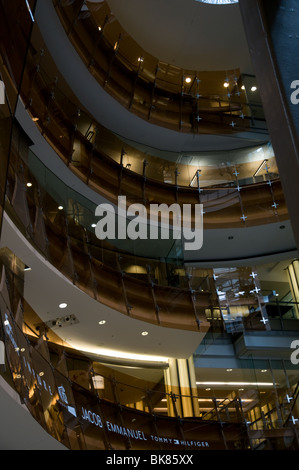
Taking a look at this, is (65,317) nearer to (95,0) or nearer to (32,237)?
(32,237)

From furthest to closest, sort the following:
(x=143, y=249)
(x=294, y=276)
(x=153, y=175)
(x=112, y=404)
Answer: (x=294, y=276) < (x=153, y=175) < (x=143, y=249) < (x=112, y=404)

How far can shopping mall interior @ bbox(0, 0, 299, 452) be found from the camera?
970 cm

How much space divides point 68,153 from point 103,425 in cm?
642

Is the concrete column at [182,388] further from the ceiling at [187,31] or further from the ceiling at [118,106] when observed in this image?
the ceiling at [187,31]

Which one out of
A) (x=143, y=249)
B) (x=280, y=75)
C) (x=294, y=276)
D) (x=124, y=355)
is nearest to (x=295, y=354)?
(x=124, y=355)

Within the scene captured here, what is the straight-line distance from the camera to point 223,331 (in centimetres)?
1374

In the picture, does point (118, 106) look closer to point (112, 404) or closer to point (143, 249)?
point (143, 249)

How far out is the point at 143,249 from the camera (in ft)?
47.2

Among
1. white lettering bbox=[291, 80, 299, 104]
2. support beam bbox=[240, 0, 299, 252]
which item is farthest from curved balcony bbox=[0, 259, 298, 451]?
white lettering bbox=[291, 80, 299, 104]

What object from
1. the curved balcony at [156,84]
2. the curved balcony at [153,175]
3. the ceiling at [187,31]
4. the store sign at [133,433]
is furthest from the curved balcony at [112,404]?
the ceiling at [187,31]

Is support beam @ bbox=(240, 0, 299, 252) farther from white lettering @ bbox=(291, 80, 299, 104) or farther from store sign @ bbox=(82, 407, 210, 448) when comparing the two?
store sign @ bbox=(82, 407, 210, 448)

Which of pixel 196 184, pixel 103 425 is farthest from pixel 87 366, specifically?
pixel 196 184

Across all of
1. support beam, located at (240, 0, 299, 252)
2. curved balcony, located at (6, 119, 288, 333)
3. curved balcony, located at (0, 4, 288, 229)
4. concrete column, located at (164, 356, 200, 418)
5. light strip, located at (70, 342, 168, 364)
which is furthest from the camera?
light strip, located at (70, 342, 168, 364)

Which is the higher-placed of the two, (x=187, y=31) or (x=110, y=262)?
(x=187, y=31)
